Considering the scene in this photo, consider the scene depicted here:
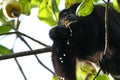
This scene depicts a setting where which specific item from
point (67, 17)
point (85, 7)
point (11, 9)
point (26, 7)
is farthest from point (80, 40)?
point (85, 7)

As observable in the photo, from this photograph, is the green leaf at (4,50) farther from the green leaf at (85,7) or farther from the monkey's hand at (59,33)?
the green leaf at (85,7)

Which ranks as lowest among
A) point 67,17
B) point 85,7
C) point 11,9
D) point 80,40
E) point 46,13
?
point 80,40

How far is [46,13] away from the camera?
98.0 inches

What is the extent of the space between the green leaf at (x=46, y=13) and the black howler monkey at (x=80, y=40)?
4.0 inches

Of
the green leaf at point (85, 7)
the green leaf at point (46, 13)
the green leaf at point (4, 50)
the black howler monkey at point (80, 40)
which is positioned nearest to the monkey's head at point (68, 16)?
the black howler monkey at point (80, 40)

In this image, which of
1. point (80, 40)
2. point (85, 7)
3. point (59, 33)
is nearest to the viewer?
point (85, 7)

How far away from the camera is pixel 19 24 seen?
2.41 m

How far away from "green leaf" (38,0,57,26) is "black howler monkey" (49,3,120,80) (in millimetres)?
101

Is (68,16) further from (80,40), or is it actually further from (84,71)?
(84,71)

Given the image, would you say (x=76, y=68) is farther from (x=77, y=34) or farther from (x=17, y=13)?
(x=17, y=13)

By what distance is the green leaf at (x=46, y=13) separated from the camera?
2448mm

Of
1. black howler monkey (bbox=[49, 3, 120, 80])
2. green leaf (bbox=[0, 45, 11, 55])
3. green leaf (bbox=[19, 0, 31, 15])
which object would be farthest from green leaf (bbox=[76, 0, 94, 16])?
green leaf (bbox=[0, 45, 11, 55])

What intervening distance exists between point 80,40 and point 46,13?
15.1 inches

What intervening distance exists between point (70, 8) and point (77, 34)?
235 mm
